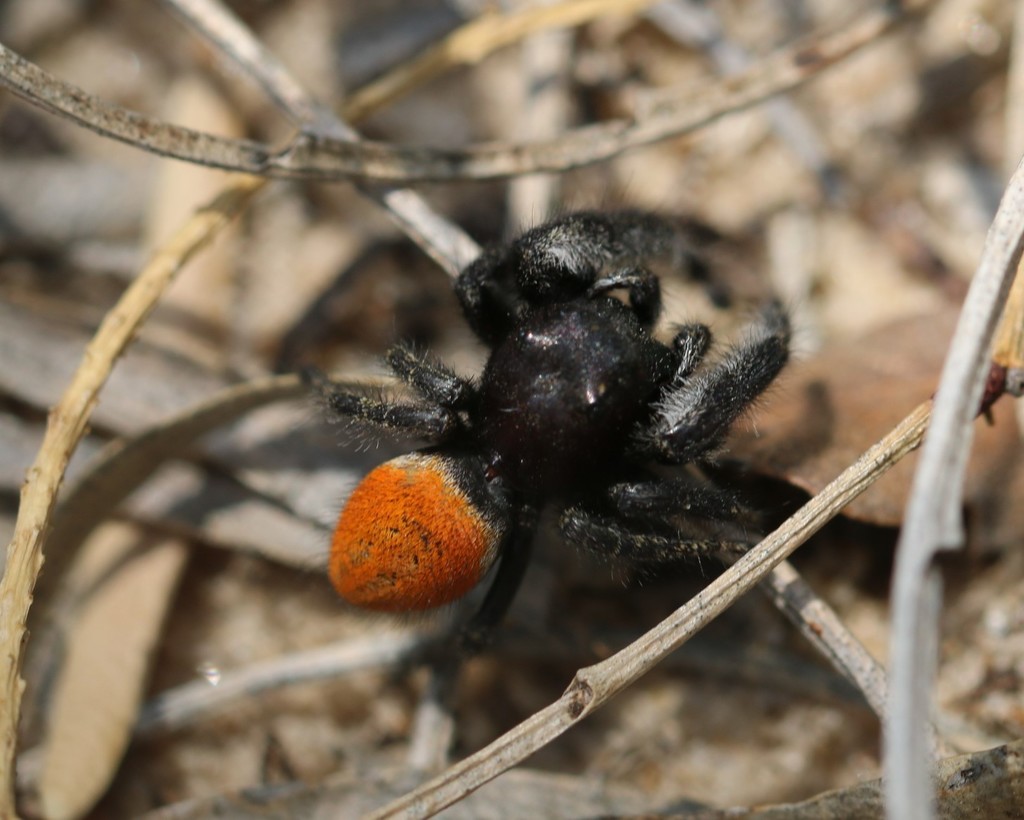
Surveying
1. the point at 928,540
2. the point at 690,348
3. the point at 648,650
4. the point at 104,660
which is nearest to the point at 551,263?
the point at 690,348

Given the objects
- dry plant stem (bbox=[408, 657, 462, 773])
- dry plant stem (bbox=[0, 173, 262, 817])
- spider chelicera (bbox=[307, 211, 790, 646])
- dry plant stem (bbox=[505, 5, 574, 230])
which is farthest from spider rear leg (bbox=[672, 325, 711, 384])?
dry plant stem (bbox=[0, 173, 262, 817])

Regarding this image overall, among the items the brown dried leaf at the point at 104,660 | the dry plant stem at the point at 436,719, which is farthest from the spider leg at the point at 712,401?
the brown dried leaf at the point at 104,660

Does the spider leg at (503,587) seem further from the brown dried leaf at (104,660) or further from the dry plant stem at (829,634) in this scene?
the brown dried leaf at (104,660)

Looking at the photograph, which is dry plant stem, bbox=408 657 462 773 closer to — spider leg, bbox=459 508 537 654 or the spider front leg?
spider leg, bbox=459 508 537 654

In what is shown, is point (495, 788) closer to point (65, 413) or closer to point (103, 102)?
point (65, 413)

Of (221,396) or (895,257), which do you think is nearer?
(221,396)

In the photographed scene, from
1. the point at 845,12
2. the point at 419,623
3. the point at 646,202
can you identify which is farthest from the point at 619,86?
the point at 419,623
